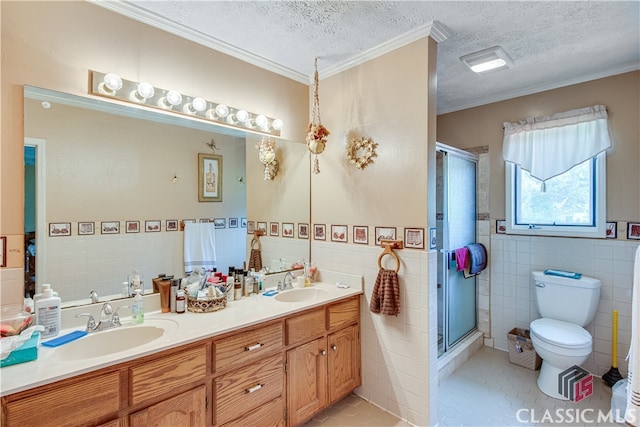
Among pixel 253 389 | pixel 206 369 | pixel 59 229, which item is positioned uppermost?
pixel 59 229

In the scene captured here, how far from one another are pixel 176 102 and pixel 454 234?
2407 mm

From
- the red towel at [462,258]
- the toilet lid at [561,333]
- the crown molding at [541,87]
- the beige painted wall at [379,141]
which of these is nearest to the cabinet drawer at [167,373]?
the beige painted wall at [379,141]

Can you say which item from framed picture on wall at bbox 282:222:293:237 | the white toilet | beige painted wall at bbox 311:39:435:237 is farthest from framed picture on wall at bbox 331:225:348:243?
the white toilet

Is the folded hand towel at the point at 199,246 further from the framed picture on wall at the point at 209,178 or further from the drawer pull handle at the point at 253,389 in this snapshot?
the drawer pull handle at the point at 253,389

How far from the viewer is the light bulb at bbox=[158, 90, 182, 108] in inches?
73.0

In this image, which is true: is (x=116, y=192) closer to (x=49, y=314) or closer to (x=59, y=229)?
(x=59, y=229)

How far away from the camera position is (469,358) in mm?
2908

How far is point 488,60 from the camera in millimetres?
2211

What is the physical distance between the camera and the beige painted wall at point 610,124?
2.41m

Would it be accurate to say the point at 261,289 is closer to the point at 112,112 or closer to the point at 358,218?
the point at 358,218

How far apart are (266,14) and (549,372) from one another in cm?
314

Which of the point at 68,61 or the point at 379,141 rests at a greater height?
the point at 68,61

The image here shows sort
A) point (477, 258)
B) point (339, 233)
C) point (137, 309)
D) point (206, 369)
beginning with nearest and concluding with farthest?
point (206, 369), point (137, 309), point (339, 233), point (477, 258)

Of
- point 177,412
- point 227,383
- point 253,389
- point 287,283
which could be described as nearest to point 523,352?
point 287,283
